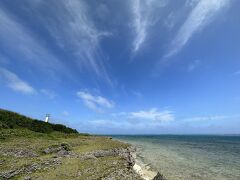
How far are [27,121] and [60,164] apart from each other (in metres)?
35.9

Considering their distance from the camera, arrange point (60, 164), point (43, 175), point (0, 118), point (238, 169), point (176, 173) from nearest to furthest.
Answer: point (43, 175)
point (60, 164)
point (176, 173)
point (238, 169)
point (0, 118)

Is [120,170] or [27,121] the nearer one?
[120,170]

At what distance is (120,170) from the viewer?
21.8m

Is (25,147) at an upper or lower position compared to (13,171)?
upper

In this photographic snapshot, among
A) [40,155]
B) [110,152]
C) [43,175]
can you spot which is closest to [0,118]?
[40,155]

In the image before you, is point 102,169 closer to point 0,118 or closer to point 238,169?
point 238,169

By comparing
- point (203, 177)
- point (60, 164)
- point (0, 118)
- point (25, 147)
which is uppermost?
point (0, 118)

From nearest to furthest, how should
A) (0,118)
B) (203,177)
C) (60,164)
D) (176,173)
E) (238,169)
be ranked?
(60,164) < (203,177) < (176,173) < (238,169) < (0,118)

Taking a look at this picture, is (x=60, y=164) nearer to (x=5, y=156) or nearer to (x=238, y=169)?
(x=5, y=156)

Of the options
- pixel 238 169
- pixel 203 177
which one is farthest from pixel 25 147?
pixel 238 169

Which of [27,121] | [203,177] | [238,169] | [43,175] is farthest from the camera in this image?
[27,121]

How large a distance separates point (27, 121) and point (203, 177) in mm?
45485

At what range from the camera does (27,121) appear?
54.1 meters

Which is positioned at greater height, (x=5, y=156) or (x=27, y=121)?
(x=27, y=121)
